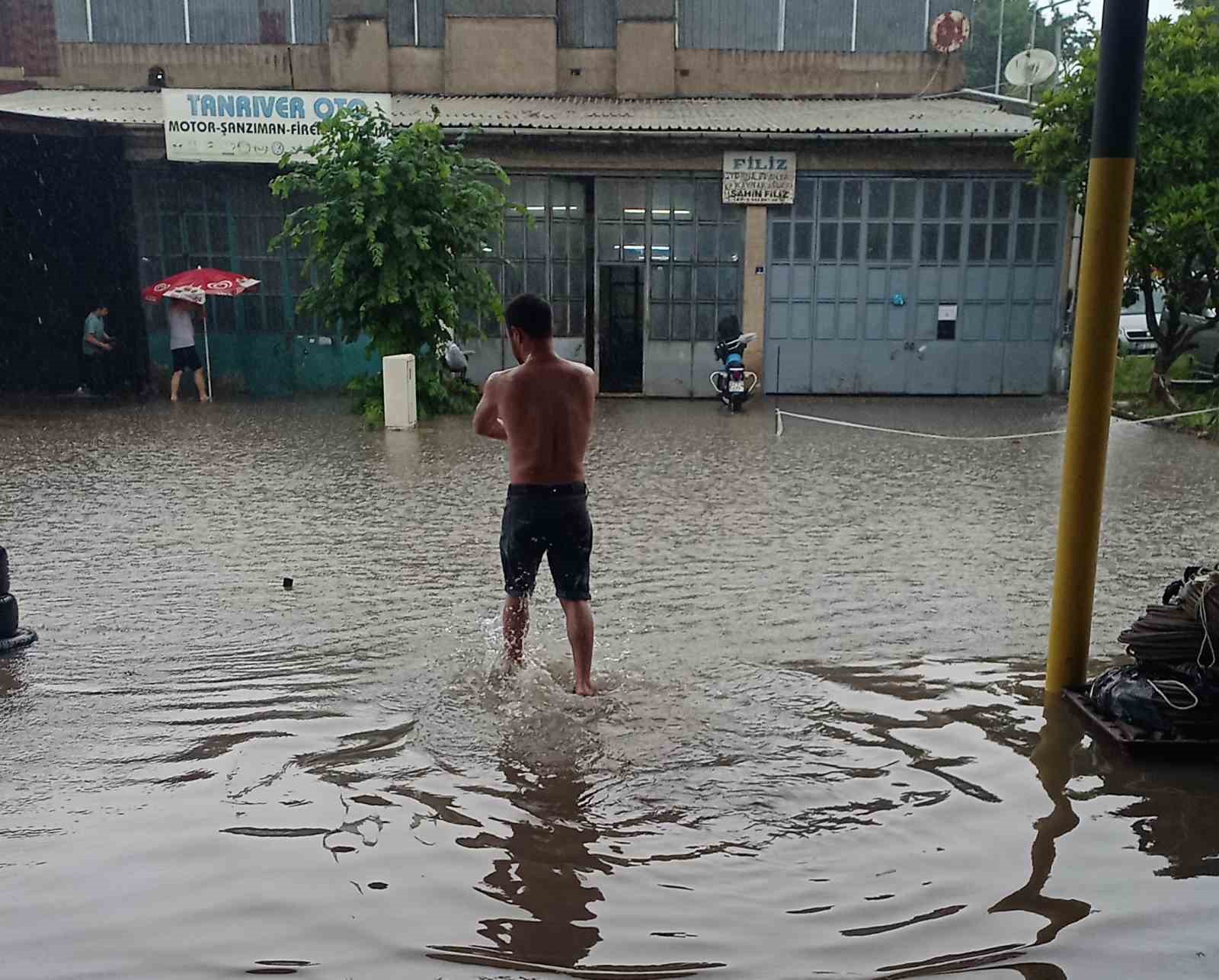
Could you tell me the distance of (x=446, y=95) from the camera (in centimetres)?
2025

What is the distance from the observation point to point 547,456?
5.10 m

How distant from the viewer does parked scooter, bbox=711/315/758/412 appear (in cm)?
1695

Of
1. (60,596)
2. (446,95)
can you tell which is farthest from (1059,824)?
(446,95)

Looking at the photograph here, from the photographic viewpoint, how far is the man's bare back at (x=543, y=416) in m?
5.09

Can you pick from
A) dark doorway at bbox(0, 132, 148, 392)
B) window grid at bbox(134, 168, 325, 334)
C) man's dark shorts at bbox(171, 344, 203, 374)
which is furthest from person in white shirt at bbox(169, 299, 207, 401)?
dark doorway at bbox(0, 132, 148, 392)

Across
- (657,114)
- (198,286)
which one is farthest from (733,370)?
(198,286)

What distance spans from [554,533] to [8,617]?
2.83 m

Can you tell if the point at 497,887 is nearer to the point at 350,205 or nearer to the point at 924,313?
the point at 350,205

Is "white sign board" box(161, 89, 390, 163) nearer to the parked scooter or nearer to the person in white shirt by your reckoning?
the person in white shirt

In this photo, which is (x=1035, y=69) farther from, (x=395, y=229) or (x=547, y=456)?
(x=547, y=456)

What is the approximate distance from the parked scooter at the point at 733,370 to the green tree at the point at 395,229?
3.55 m

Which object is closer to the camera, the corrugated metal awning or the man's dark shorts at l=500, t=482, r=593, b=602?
the man's dark shorts at l=500, t=482, r=593, b=602

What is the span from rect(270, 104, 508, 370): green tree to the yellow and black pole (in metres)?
11.0

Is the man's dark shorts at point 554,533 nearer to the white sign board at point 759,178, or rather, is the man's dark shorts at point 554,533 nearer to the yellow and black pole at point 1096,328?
the yellow and black pole at point 1096,328
